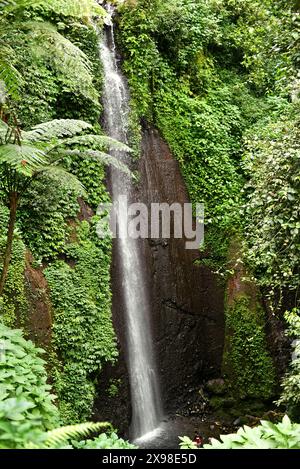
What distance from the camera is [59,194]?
25.6 ft

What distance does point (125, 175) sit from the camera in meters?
9.45

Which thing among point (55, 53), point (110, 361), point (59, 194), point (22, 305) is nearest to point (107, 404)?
point (110, 361)

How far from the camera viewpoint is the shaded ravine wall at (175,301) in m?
8.90

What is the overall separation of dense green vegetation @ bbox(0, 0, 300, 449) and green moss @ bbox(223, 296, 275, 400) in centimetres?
2

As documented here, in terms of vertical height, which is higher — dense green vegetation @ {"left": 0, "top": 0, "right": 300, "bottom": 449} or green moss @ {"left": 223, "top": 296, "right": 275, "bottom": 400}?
dense green vegetation @ {"left": 0, "top": 0, "right": 300, "bottom": 449}

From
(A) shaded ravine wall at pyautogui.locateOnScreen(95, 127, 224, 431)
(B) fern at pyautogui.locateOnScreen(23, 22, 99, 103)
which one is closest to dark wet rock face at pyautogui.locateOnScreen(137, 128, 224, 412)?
(A) shaded ravine wall at pyautogui.locateOnScreen(95, 127, 224, 431)

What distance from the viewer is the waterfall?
8156 millimetres

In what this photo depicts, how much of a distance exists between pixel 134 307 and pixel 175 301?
3.32 ft

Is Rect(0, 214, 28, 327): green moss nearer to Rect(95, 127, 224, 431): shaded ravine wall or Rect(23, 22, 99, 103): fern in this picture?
Rect(95, 127, 224, 431): shaded ravine wall

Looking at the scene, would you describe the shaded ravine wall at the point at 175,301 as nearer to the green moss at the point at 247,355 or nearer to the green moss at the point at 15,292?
the green moss at the point at 247,355

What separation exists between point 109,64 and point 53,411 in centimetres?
803

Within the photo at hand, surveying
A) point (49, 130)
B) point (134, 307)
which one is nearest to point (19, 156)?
point (49, 130)

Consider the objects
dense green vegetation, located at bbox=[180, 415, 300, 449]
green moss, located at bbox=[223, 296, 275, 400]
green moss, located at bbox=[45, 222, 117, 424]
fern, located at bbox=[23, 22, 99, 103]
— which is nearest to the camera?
dense green vegetation, located at bbox=[180, 415, 300, 449]

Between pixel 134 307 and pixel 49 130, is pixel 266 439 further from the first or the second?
pixel 134 307
